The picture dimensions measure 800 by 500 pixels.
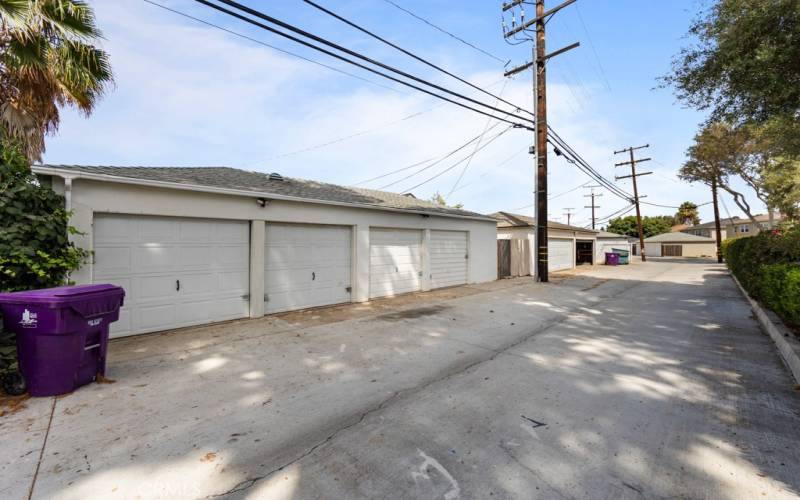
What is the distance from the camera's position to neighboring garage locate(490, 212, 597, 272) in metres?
17.9

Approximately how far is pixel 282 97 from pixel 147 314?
8015 mm

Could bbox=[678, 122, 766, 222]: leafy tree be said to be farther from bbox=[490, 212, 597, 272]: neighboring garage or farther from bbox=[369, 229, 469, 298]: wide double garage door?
bbox=[369, 229, 469, 298]: wide double garage door

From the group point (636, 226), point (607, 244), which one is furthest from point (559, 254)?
point (636, 226)

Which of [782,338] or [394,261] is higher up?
[394,261]

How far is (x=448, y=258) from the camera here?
12680mm

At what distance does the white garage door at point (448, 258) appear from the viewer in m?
12.1

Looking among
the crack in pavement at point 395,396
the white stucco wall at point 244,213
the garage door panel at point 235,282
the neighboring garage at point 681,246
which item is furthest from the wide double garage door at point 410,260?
the neighboring garage at point 681,246

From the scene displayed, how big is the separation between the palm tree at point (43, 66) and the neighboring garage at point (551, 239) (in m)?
14.4

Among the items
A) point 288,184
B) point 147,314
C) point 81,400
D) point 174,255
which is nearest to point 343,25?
point 288,184

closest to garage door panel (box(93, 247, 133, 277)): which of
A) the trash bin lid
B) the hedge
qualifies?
the trash bin lid

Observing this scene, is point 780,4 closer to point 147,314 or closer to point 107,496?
point 107,496

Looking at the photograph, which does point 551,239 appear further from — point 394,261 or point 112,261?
point 112,261

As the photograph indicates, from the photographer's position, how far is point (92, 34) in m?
6.61

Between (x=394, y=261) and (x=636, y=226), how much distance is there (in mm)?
65109
